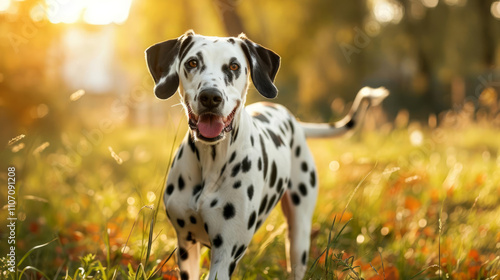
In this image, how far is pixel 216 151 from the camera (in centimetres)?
306

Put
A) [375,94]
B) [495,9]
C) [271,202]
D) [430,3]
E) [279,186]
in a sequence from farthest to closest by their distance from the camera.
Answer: [430,3] → [495,9] → [375,94] → [279,186] → [271,202]

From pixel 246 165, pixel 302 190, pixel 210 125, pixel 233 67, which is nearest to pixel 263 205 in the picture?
pixel 246 165

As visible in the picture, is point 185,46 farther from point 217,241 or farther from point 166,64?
point 217,241

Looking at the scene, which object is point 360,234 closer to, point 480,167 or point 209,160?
point 209,160

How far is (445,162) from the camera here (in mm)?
7863

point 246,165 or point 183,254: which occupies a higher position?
point 246,165

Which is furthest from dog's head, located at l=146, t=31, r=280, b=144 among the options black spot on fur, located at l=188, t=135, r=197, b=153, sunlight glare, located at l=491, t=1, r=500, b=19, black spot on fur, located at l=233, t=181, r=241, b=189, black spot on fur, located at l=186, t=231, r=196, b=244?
sunlight glare, located at l=491, t=1, r=500, b=19

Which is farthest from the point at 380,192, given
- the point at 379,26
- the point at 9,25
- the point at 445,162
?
the point at 379,26

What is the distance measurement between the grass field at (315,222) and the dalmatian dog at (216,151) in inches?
8.2

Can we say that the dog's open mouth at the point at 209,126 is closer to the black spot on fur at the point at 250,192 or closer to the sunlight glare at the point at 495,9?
the black spot on fur at the point at 250,192

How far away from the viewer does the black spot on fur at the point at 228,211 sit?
297 cm

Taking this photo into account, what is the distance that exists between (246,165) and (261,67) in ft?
2.00

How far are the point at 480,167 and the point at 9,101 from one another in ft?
22.2

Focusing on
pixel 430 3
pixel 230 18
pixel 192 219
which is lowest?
pixel 430 3
